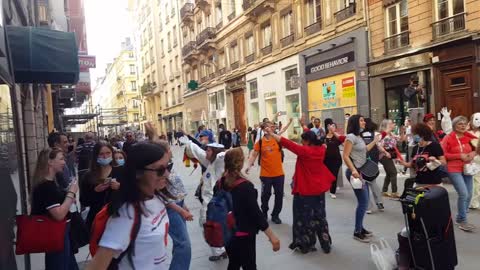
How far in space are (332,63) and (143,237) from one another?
64.5 ft

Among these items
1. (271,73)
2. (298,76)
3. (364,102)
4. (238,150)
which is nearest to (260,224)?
(238,150)

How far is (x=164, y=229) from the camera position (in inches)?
83.1

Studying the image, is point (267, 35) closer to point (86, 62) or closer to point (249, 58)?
point (249, 58)

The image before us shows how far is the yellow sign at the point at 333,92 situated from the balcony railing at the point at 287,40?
3242 mm

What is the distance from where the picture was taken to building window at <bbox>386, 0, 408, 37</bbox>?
1689cm

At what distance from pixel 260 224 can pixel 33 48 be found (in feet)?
15.5

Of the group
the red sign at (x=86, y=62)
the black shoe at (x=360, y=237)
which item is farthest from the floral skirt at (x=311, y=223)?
the red sign at (x=86, y=62)

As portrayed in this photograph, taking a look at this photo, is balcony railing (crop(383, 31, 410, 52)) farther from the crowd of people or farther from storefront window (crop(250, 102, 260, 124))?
storefront window (crop(250, 102, 260, 124))

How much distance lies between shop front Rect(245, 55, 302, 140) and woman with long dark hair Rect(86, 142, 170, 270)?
65.4ft

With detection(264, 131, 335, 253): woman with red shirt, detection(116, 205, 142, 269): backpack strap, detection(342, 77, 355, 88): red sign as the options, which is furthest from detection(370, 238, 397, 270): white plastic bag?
detection(342, 77, 355, 88): red sign

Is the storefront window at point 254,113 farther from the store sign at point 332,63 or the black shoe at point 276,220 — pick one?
the black shoe at point 276,220

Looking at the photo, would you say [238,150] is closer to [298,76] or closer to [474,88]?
[474,88]

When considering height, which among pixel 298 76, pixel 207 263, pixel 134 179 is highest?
pixel 298 76

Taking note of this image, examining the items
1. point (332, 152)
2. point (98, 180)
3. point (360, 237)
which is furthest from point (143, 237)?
point (332, 152)
